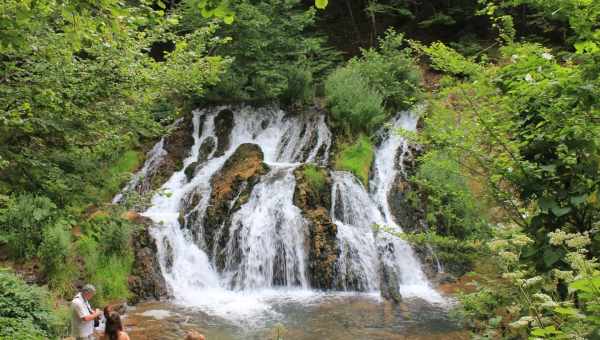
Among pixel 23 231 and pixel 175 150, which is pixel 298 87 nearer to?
pixel 175 150

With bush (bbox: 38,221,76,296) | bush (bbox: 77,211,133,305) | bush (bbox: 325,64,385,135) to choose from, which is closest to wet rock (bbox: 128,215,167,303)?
bush (bbox: 77,211,133,305)

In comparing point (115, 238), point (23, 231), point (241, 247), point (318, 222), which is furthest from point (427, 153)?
point (23, 231)

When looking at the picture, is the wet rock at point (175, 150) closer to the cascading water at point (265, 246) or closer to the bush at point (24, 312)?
the cascading water at point (265, 246)

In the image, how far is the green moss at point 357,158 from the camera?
45.7 ft

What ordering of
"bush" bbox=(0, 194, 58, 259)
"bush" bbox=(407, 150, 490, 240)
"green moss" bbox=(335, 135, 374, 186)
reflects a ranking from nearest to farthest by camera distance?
"bush" bbox=(407, 150, 490, 240) → "bush" bbox=(0, 194, 58, 259) → "green moss" bbox=(335, 135, 374, 186)

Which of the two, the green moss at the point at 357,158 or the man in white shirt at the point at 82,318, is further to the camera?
the green moss at the point at 357,158

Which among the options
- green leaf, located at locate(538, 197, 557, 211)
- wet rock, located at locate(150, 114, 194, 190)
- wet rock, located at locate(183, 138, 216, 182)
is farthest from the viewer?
wet rock, located at locate(150, 114, 194, 190)

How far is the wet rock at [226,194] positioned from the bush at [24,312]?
484cm

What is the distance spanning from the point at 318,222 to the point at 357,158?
3462mm

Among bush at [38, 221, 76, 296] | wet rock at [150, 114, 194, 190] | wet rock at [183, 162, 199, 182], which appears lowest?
bush at [38, 221, 76, 296]

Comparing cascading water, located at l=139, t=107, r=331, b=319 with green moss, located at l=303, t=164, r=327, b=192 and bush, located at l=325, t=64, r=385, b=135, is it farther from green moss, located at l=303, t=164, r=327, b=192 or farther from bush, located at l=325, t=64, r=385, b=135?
bush, located at l=325, t=64, r=385, b=135

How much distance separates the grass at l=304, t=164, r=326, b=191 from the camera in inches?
492

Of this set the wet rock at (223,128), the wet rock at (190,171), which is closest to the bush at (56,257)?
the wet rock at (190,171)

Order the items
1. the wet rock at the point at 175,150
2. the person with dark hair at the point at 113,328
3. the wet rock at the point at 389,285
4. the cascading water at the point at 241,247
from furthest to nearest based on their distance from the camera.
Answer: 1. the wet rock at the point at 175,150
2. the cascading water at the point at 241,247
3. the wet rock at the point at 389,285
4. the person with dark hair at the point at 113,328
